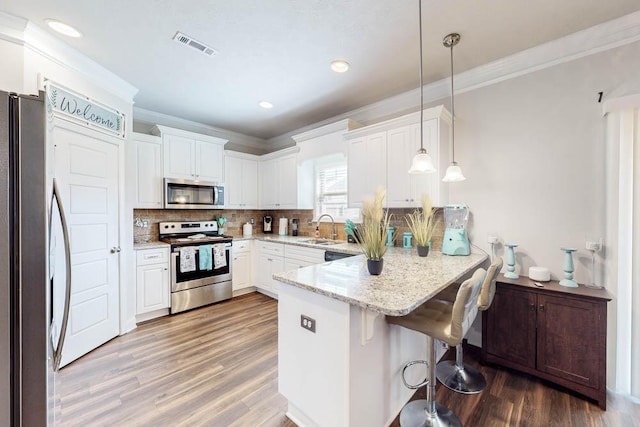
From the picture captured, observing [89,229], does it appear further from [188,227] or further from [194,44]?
[194,44]

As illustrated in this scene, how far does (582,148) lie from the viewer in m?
2.12

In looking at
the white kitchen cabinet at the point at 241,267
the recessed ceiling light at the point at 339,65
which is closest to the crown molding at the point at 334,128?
the recessed ceiling light at the point at 339,65

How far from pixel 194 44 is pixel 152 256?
8.15 feet

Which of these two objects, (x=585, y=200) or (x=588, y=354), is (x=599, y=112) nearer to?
(x=585, y=200)

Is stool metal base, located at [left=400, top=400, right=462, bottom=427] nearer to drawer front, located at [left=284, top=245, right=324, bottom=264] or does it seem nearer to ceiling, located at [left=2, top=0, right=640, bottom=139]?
drawer front, located at [left=284, top=245, right=324, bottom=264]

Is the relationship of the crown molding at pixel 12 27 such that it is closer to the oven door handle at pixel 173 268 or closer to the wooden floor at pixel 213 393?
the oven door handle at pixel 173 268

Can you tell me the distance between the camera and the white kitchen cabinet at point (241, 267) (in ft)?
13.4

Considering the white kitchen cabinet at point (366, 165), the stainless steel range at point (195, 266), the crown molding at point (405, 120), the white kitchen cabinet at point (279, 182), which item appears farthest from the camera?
the white kitchen cabinet at point (279, 182)

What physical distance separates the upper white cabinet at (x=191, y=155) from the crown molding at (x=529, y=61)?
2.50 metres

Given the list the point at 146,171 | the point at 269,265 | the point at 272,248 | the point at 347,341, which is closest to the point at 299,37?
the point at 347,341

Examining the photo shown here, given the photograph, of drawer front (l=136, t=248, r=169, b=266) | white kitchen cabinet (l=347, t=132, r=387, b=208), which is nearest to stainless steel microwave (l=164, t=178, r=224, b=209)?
drawer front (l=136, t=248, r=169, b=266)

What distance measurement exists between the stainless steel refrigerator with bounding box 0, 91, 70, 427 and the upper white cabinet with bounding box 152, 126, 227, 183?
2.92m

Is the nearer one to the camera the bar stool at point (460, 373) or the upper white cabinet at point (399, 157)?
the bar stool at point (460, 373)

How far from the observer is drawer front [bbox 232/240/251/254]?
4098 mm
